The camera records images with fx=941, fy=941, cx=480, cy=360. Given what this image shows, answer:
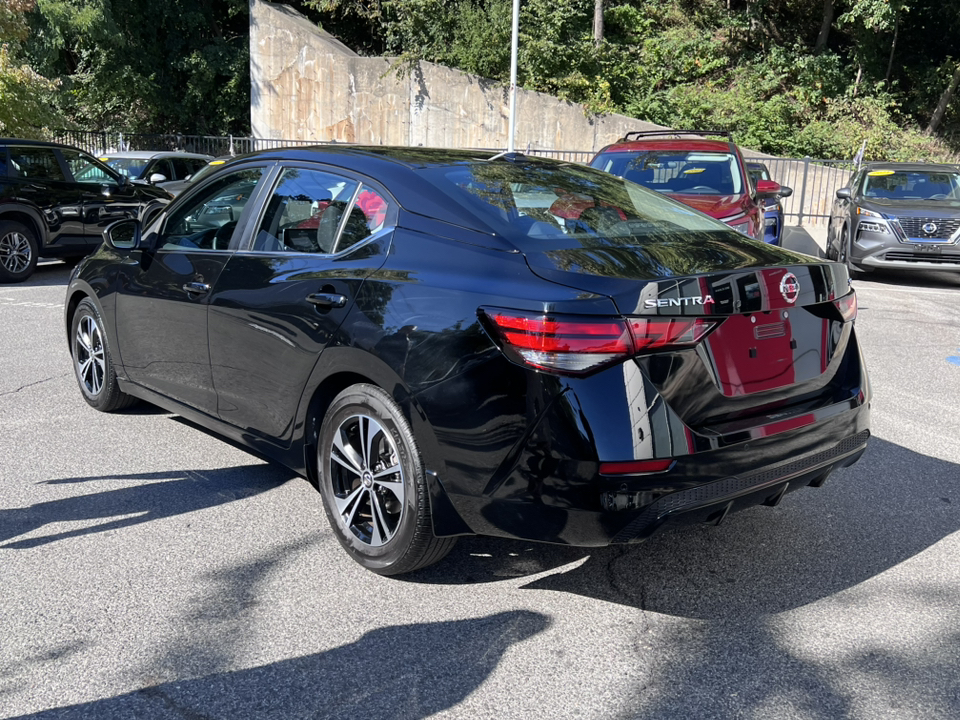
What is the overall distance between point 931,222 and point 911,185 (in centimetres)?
144

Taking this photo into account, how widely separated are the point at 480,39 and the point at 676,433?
82.6 ft

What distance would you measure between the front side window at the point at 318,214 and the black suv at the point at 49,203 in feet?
27.2

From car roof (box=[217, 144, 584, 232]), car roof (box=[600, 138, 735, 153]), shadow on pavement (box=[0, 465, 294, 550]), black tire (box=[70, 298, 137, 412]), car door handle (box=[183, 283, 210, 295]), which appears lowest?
shadow on pavement (box=[0, 465, 294, 550])

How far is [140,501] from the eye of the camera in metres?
4.44

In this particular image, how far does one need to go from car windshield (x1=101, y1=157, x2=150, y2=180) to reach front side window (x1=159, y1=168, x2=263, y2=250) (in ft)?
42.2

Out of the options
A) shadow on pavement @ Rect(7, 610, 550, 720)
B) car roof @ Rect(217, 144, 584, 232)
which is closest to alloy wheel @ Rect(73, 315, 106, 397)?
car roof @ Rect(217, 144, 584, 232)

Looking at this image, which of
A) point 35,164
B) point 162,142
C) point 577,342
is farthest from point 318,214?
point 162,142

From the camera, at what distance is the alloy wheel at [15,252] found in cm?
1142

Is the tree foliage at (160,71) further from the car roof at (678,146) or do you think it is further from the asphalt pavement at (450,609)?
the asphalt pavement at (450,609)

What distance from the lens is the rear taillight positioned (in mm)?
2975

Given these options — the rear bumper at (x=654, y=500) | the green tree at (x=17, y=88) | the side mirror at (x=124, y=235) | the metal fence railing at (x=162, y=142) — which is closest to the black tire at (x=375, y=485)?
the rear bumper at (x=654, y=500)

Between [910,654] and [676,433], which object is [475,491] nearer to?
[676,433]

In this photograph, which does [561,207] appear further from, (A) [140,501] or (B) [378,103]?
(B) [378,103]

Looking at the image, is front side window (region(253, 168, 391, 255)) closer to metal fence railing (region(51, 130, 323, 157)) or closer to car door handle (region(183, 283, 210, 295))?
car door handle (region(183, 283, 210, 295))
